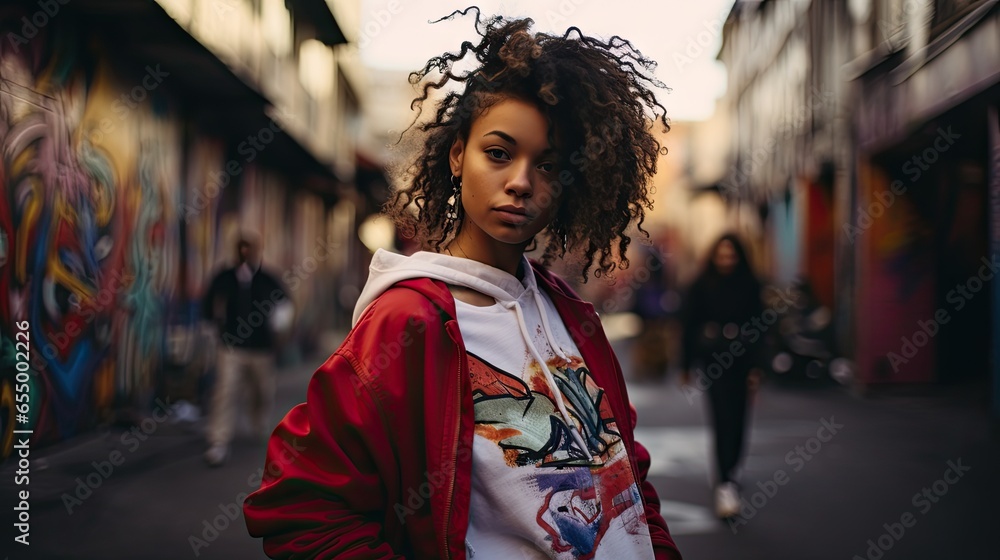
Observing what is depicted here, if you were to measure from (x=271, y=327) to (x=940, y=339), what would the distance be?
32.4 ft

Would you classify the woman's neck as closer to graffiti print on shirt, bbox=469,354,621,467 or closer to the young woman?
the young woman

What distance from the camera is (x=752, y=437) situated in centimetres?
893

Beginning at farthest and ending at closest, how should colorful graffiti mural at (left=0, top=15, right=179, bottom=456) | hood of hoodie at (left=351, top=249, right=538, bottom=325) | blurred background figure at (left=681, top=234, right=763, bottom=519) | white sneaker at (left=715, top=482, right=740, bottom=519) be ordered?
colorful graffiti mural at (left=0, top=15, right=179, bottom=456) < blurred background figure at (left=681, top=234, right=763, bottom=519) < white sneaker at (left=715, top=482, right=740, bottom=519) < hood of hoodie at (left=351, top=249, right=538, bottom=325)

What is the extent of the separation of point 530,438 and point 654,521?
1.51 feet

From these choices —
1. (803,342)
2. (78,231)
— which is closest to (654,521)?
(78,231)

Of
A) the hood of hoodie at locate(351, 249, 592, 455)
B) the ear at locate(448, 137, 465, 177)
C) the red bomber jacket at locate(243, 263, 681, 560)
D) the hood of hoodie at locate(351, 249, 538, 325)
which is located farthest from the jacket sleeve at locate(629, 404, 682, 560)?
the ear at locate(448, 137, 465, 177)

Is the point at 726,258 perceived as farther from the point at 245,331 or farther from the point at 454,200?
the point at 454,200

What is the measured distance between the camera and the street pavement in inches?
203

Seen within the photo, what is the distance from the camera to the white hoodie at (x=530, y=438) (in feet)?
4.96

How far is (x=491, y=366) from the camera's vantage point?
159 centimetres

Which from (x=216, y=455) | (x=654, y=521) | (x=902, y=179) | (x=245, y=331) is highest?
(x=902, y=179)

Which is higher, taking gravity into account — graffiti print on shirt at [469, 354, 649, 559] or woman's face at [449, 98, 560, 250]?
woman's face at [449, 98, 560, 250]

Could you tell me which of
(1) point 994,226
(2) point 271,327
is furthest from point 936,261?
(2) point 271,327

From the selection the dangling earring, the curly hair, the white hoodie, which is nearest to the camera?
the white hoodie
